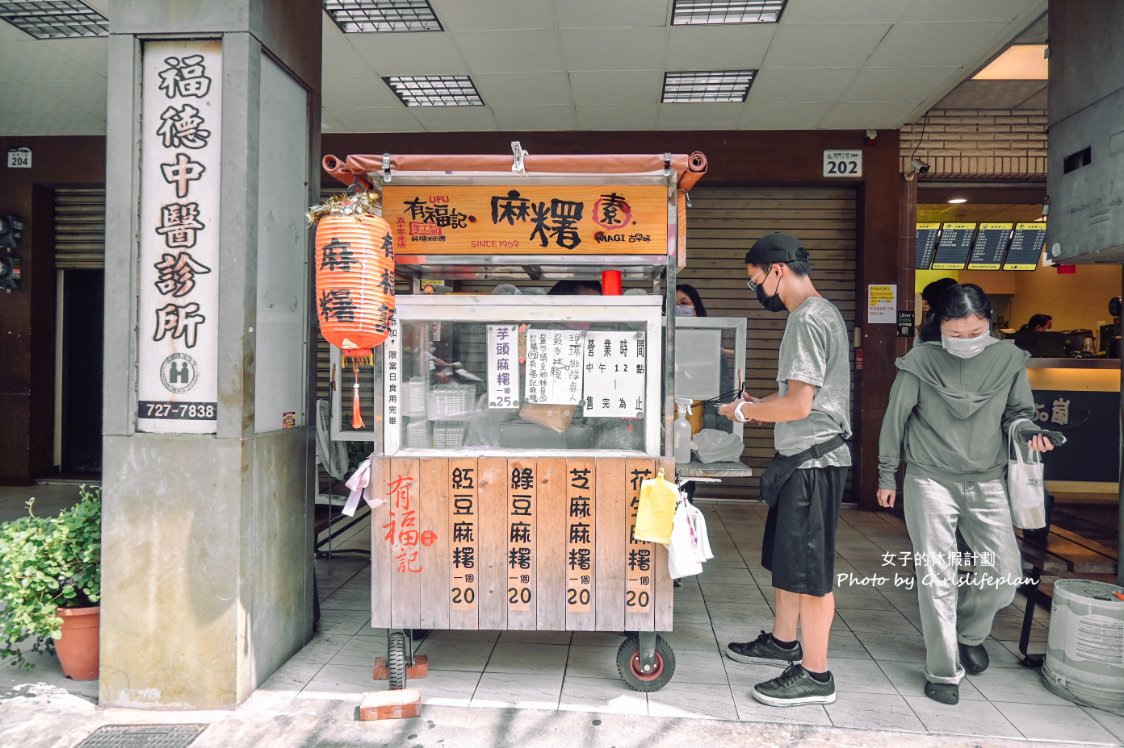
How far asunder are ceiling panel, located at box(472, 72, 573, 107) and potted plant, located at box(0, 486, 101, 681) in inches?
195

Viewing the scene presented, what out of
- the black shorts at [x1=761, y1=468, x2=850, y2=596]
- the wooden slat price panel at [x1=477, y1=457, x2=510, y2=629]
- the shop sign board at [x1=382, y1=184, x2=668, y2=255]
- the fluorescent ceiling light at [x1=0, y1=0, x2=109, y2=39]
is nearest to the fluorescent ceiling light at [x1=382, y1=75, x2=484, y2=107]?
the fluorescent ceiling light at [x1=0, y1=0, x2=109, y2=39]

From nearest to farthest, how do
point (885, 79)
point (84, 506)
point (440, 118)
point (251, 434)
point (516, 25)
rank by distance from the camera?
point (251, 434) < point (84, 506) < point (516, 25) < point (885, 79) < point (440, 118)

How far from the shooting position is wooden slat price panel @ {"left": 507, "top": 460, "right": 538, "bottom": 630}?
3.45 m

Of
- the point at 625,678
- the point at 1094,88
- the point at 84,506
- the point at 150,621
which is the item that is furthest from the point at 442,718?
the point at 1094,88

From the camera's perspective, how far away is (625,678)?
3457 millimetres

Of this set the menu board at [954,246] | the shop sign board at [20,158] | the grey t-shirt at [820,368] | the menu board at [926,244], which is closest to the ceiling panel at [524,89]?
the grey t-shirt at [820,368]

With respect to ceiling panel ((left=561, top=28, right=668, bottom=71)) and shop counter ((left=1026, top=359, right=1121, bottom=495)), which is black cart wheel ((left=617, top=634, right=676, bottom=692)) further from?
shop counter ((left=1026, top=359, right=1121, bottom=495))

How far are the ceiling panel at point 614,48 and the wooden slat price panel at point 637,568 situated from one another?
3.99 meters

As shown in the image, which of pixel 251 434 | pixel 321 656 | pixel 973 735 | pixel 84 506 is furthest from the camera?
pixel 321 656

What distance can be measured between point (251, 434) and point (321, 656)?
141 centimetres

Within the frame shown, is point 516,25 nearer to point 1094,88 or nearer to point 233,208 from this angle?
point 233,208

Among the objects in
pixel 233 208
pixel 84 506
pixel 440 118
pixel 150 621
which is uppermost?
pixel 440 118

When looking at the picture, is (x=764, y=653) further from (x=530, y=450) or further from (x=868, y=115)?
(x=868, y=115)

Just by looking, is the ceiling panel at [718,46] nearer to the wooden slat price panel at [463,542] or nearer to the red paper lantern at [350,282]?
the red paper lantern at [350,282]
